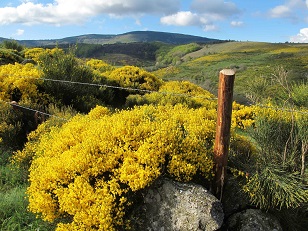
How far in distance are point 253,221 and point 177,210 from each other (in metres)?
1.27

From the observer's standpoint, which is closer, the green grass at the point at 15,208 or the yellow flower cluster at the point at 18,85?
the green grass at the point at 15,208

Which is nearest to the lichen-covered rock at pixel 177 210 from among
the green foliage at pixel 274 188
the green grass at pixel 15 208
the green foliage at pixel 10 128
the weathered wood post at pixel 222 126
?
the weathered wood post at pixel 222 126

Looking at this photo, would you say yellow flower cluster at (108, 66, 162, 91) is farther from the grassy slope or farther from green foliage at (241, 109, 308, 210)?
green foliage at (241, 109, 308, 210)

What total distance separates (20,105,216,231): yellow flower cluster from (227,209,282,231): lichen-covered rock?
827 mm

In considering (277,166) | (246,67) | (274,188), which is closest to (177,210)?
(274,188)

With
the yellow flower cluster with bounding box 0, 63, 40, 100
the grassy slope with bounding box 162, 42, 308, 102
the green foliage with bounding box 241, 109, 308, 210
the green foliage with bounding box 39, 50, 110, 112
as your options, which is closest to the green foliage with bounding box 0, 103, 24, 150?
the yellow flower cluster with bounding box 0, 63, 40, 100

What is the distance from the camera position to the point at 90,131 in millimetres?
5980

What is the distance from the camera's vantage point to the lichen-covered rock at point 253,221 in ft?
16.4

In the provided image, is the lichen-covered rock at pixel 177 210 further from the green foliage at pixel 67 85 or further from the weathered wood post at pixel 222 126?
the green foliage at pixel 67 85

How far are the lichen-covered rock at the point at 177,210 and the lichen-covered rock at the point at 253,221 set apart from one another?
511 mm

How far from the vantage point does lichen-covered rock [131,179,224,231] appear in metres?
4.64

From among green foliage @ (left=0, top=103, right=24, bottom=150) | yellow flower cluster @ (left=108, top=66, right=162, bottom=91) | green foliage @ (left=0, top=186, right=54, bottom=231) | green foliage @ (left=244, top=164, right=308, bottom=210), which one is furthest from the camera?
yellow flower cluster @ (left=108, top=66, right=162, bottom=91)

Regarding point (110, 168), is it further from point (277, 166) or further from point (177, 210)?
point (277, 166)

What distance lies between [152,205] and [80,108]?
26.8 feet
